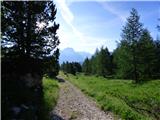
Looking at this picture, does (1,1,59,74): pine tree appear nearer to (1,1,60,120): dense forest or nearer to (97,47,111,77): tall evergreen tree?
(1,1,60,120): dense forest

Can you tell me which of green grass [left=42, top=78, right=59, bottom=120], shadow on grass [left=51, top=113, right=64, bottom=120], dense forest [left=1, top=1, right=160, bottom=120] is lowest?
shadow on grass [left=51, top=113, right=64, bottom=120]

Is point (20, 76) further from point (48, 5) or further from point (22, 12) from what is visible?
point (48, 5)

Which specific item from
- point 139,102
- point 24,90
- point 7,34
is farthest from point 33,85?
point 139,102

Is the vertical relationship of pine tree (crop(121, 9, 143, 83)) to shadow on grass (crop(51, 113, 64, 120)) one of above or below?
above

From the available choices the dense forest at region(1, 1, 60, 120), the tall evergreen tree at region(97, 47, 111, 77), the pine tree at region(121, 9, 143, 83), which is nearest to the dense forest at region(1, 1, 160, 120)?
the dense forest at region(1, 1, 60, 120)

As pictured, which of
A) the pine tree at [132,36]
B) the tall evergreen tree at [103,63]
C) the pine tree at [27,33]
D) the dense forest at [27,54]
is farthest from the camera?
the tall evergreen tree at [103,63]

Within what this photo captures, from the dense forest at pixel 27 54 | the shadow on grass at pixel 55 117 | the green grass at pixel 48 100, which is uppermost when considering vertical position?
the dense forest at pixel 27 54

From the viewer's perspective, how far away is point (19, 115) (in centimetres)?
1617

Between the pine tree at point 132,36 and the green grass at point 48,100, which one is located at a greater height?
the pine tree at point 132,36

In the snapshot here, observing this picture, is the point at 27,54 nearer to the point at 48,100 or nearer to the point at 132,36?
the point at 48,100

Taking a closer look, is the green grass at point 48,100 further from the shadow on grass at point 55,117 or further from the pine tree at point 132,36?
the pine tree at point 132,36

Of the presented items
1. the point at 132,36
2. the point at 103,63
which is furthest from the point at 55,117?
the point at 103,63

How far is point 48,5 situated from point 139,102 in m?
12.6

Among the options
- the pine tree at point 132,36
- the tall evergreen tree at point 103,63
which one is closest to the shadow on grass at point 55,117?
the pine tree at point 132,36
